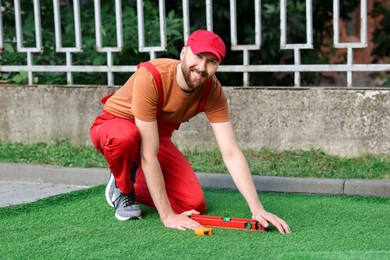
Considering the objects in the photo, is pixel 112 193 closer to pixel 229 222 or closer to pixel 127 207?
pixel 127 207

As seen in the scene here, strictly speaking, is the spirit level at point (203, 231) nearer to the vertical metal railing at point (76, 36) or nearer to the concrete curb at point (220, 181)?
the concrete curb at point (220, 181)

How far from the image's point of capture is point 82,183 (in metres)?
7.07

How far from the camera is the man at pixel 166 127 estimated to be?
4.97 metres

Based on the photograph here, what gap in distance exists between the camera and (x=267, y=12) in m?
9.40

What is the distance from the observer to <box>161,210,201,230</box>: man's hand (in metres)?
5.12

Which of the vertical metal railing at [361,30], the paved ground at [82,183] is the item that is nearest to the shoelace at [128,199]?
the paved ground at [82,183]

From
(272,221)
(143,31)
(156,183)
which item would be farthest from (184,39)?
(272,221)

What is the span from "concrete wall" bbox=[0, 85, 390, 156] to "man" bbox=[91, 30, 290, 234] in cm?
190

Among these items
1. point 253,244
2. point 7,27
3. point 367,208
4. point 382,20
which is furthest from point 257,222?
point 382,20

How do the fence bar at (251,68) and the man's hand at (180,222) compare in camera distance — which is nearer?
the man's hand at (180,222)

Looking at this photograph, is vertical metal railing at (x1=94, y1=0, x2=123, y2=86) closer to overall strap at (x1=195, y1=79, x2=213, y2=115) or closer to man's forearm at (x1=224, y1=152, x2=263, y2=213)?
overall strap at (x1=195, y1=79, x2=213, y2=115)

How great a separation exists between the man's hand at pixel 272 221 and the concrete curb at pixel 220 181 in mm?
1415

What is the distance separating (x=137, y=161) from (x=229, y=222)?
0.81m

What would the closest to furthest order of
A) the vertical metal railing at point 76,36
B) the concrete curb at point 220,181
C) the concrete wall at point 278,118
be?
the concrete curb at point 220,181 < the concrete wall at point 278,118 < the vertical metal railing at point 76,36
